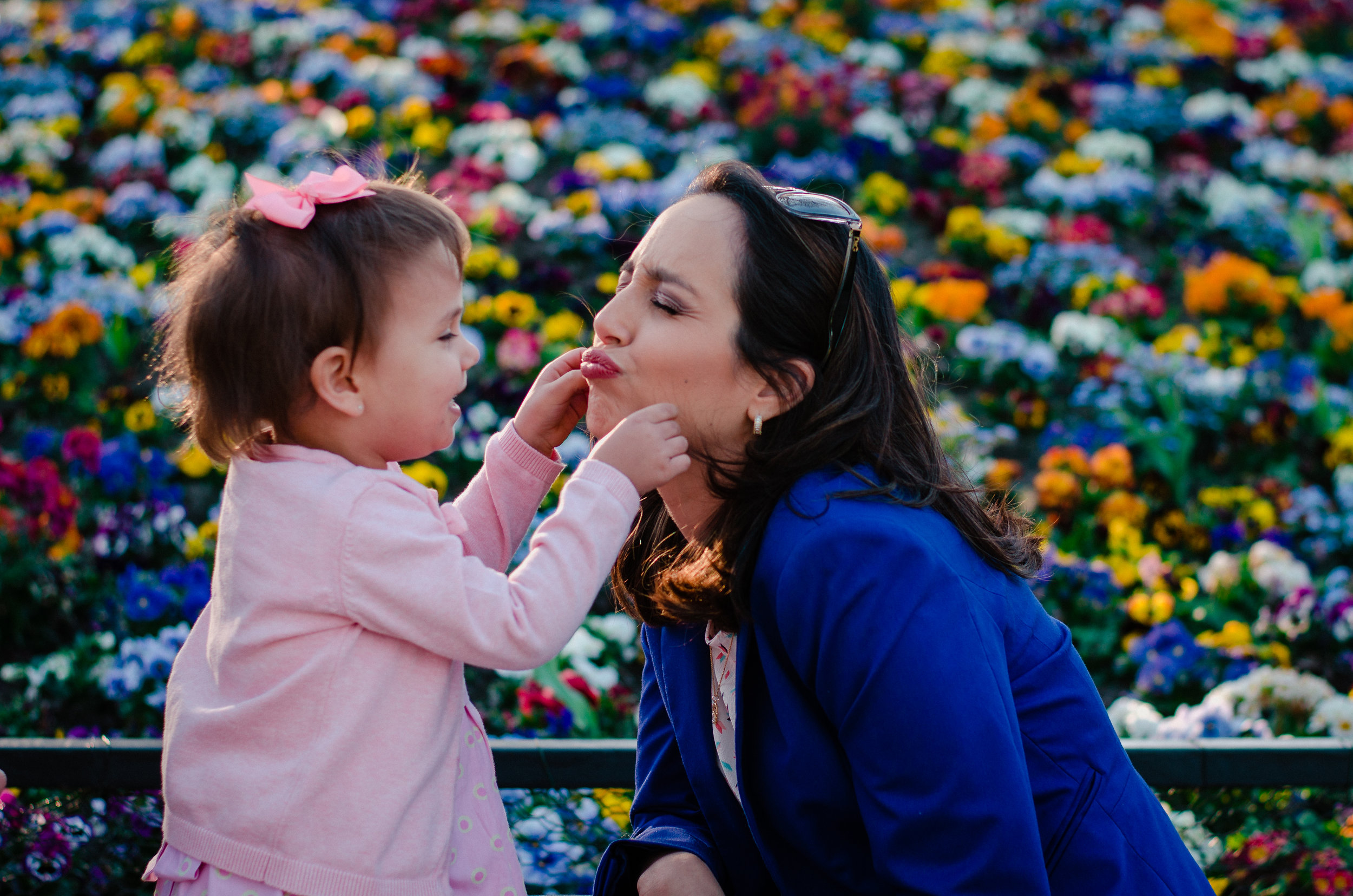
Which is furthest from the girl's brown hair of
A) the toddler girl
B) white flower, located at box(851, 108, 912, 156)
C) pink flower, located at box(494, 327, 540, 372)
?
white flower, located at box(851, 108, 912, 156)

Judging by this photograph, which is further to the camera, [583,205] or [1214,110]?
[1214,110]

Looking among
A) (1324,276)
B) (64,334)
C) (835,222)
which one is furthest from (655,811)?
(1324,276)

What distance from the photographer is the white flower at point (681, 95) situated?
6.61m

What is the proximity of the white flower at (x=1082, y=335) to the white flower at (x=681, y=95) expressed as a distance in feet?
9.85

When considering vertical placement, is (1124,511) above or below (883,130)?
below

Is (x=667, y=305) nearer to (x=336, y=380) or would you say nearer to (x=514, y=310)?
(x=336, y=380)

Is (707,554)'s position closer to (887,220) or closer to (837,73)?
(887,220)

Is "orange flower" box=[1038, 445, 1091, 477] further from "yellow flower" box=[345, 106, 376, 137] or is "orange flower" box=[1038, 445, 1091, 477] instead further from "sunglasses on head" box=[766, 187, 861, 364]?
"yellow flower" box=[345, 106, 376, 137]

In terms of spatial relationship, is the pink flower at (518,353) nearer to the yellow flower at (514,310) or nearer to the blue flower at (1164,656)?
the yellow flower at (514,310)

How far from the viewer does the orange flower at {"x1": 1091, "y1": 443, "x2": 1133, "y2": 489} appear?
143 inches

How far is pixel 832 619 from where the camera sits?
1270 mm

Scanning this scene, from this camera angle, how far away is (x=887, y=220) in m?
5.79

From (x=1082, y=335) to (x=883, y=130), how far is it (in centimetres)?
229

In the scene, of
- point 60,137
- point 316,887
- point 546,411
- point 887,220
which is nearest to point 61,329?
point 60,137
